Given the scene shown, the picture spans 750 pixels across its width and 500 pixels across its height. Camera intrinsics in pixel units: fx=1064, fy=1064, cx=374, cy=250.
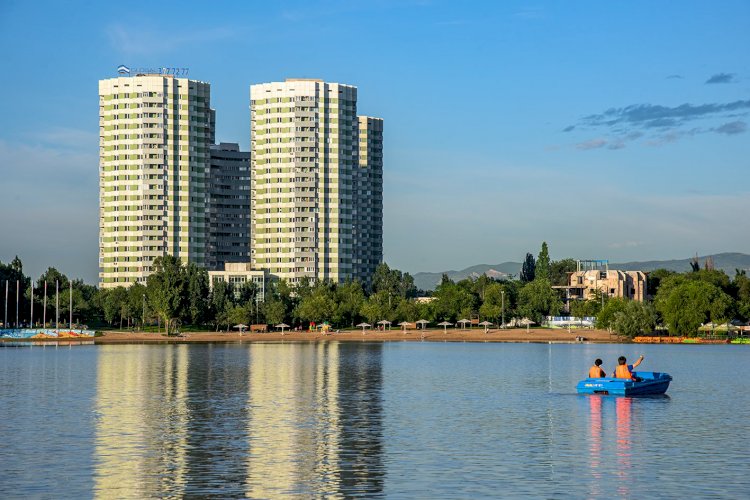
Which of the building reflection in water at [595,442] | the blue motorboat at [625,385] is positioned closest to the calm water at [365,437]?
the building reflection in water at [595,442]

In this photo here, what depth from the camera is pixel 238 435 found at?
5862 cm

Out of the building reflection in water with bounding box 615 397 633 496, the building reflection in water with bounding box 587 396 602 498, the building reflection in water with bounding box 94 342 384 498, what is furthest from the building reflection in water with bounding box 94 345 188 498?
the building reflection in water with bounding box 615 397 633 496

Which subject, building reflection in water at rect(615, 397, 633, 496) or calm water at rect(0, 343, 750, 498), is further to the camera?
building reflection in water at rect(615, 397, 633, 496)

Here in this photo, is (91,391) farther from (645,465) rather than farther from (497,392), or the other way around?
(645,465)

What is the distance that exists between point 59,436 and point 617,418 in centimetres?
3485

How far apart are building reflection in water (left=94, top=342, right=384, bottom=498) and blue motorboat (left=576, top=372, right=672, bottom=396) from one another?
16772 mm

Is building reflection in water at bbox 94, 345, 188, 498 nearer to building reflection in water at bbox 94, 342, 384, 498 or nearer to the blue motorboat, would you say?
building reflection in water at bbox 94, 342, 384, 498

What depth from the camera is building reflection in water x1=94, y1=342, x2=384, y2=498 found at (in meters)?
42.8

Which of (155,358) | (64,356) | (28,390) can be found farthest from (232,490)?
(64,356)

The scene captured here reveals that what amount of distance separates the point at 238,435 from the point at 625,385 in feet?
123

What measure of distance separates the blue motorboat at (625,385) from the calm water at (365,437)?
4.01 ft

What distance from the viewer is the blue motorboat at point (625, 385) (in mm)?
84000

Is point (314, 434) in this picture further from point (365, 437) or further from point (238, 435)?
point (238, 435)

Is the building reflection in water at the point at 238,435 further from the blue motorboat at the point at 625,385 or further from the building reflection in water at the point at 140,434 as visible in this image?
the blue motorboat at the point at 625,385
